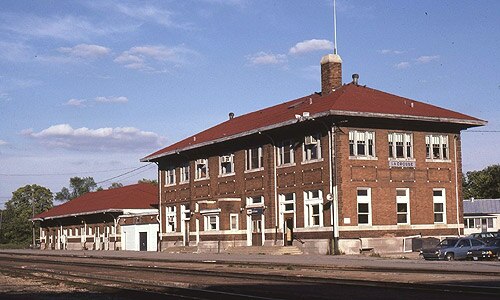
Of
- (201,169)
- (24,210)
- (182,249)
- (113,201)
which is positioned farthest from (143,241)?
(24,210)

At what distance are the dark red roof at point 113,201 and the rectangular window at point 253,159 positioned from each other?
76.1 feet

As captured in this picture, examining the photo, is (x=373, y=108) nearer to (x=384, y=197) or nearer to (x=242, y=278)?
(x=384, y=197)

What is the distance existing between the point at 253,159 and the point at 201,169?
7.55 meters

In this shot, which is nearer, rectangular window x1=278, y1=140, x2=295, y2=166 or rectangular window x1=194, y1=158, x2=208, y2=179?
rectangular window x1=278, y1=140, x2=295, y2=166

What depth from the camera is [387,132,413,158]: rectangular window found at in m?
47.4

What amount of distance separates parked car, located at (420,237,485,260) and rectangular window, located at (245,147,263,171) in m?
16.6

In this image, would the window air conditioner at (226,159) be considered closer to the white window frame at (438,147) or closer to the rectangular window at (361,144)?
the rectangular window at (361,144)

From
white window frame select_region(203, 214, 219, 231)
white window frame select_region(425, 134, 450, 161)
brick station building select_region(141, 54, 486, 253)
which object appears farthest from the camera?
white window frame select_region(203, 214, 219, 231)

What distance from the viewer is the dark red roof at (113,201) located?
75500mm

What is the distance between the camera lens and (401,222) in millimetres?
47250

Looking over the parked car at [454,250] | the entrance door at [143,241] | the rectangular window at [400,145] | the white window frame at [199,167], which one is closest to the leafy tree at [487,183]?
the entrance door at [143,241]

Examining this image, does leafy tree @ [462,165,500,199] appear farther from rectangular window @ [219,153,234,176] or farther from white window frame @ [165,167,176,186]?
rectangular window @ [219,153,234,176]

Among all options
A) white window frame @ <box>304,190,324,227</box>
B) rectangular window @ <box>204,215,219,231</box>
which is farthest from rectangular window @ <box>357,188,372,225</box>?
rectangular window @ <box>204,215,219,231</box>

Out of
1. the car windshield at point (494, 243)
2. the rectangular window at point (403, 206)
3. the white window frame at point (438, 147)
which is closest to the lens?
the car windshield at point (494, 243)
